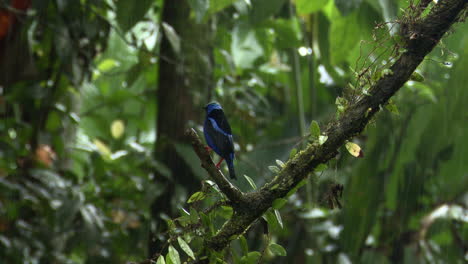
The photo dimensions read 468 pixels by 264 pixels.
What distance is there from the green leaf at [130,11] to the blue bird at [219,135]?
Answer: 2.54ft

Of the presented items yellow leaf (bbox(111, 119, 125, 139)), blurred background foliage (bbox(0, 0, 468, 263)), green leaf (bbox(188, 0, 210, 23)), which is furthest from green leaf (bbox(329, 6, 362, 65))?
yellow leaf (bbox(111, 119, 125, 139))

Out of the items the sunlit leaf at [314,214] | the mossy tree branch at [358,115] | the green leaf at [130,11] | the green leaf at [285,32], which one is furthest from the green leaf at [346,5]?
the sunlit leaf at [314,214]

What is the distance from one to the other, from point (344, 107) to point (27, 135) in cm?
184

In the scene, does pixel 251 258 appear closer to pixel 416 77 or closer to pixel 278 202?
pixel 278 202

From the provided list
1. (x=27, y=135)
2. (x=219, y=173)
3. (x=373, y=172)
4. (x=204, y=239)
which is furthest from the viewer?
(x=373, y=172)

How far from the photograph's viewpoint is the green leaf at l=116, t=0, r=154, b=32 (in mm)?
1464

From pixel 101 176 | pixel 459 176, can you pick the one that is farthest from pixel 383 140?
pixel 101 176

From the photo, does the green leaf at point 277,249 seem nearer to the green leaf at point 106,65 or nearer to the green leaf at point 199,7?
the green leaf at point 199,7

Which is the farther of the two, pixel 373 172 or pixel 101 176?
pixel 373 172

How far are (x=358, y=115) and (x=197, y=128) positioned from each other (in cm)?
116

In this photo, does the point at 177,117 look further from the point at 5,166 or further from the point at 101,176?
the point at 5,166

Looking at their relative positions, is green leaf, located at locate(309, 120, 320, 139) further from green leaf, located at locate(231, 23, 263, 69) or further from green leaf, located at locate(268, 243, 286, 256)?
green leaf, located at locate(231, 23, 263, 69)

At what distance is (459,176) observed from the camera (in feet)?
9.25

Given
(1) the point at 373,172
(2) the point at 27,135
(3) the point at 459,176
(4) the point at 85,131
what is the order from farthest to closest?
(4) the point at 85,131 → (3) the point at 459,176 → (1) the point at 373,172 → (2) the point at 27,135
